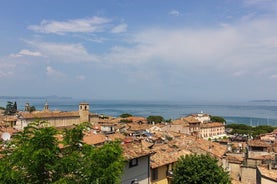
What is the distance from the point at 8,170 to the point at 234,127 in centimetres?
10472

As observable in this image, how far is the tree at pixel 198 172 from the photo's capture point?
66.9 ft

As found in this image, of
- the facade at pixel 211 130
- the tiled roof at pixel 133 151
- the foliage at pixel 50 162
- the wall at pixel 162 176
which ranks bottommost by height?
the facade at pixel 211 130

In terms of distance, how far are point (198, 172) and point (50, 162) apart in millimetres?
14369

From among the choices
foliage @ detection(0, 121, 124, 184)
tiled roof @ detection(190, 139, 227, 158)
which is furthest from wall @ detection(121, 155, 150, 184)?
tiled roof @ detection(190, 139, 227, 158)

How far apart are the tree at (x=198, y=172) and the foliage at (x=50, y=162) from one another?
12.5 m

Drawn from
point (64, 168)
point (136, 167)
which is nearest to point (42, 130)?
point (64, 168)

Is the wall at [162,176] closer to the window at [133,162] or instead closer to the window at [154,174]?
the window at [154,174]

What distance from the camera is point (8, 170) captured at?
7801mm

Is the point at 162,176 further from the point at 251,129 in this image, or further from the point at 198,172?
the point at 251,129

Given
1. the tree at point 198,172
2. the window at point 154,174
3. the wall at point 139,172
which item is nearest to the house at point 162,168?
the window at point 154,174

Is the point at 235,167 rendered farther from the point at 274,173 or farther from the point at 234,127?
the point at 234,127

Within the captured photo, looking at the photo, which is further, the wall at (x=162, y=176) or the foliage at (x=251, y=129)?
the foliage at (x=251, y=129)

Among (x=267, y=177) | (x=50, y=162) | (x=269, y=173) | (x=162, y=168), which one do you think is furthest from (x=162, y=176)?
(x=50, y=162)

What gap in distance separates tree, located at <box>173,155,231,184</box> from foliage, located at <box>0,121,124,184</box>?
41.0 ft
